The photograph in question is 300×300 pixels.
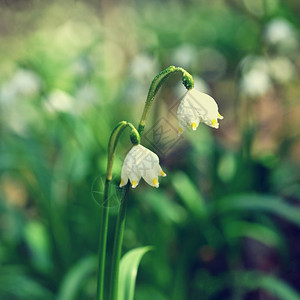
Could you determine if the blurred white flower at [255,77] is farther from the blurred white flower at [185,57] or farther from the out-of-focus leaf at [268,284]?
the out-of-focus leaf at [268,284]

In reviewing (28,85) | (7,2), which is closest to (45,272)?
(28,85)

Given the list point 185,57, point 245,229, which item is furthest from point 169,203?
point 185,57

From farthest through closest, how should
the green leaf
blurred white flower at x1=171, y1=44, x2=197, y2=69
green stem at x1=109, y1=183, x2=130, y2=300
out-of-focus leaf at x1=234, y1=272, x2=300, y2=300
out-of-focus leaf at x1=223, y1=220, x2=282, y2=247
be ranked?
blurred white flower at x1=171, y1=44, x2=197, y2=69 < out-of-focus leaf at x1=223, y1=220, x2=282, y2=247 < out-of-focus leaf at x1=234, y1=272, x2=300, y2=300 < the green leaf < green stem at x1=109, y1=183, x2=130, y2=300

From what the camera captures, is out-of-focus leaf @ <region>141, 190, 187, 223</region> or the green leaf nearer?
the green leaf

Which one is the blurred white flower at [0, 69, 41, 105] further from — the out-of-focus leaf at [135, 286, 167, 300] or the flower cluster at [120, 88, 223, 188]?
the flower cluster at [120, 88, 223, 188]

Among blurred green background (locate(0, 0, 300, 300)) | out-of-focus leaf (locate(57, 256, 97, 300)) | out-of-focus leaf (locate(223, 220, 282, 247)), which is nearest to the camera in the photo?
out-of-focus leaf (locate(57, 256, 97, 300))

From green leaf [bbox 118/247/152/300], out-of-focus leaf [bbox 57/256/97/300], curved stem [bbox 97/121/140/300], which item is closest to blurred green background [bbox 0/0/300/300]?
out-of-focus leaf [bbox 57/256/97/300]

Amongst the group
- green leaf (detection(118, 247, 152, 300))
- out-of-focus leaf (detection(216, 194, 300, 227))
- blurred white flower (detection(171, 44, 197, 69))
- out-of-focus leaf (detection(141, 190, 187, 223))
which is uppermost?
blurred white flower (detection(171, 44, 197, 69))

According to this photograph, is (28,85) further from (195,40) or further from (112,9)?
(112,9)

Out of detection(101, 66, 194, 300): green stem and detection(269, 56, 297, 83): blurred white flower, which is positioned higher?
detection(269, 56, 297, 83): blurred white flower
